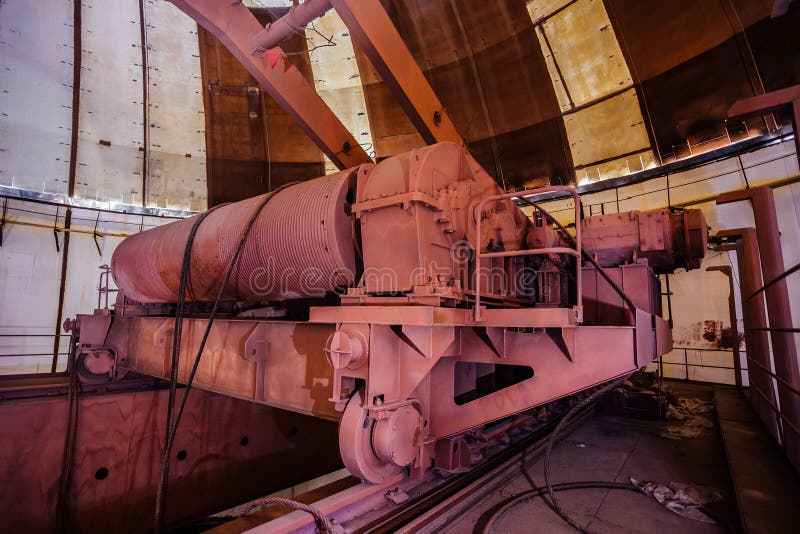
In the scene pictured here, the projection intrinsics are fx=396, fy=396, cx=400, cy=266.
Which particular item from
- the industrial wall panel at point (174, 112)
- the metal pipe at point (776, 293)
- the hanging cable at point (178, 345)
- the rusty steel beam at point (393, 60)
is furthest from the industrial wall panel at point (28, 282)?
the metal pipe at point (776, 293)

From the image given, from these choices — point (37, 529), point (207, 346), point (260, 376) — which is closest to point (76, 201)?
point (37, 529)

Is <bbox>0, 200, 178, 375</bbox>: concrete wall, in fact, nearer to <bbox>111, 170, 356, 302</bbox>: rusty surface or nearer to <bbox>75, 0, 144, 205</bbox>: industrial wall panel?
<bbox>75, 0, 144, 205</bbox>: industrial wall panel

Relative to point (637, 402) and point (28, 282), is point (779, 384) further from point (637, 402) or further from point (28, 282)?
point (28, 282)

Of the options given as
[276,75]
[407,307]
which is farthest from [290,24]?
[407,307]

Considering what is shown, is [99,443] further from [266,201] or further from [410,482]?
[410,482]

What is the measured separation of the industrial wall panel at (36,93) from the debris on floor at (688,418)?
13087 millimetres

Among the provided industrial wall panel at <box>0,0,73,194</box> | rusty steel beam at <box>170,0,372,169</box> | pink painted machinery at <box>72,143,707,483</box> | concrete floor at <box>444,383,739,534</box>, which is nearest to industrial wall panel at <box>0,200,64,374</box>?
industrial wall panel at <box>0,0,73,194</box>

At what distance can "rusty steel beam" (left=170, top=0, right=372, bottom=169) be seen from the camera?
5145mm

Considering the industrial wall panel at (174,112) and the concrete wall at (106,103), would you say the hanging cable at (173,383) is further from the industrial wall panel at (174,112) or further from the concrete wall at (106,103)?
the concrete wall at (106,103)

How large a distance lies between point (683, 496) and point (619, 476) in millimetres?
583

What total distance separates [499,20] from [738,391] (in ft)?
30.5

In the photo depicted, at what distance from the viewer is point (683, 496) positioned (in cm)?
324

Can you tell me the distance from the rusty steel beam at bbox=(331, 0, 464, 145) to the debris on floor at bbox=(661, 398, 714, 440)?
550 centimetres

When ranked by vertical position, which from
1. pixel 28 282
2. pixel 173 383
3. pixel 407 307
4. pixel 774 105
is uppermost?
pixel 774 105
